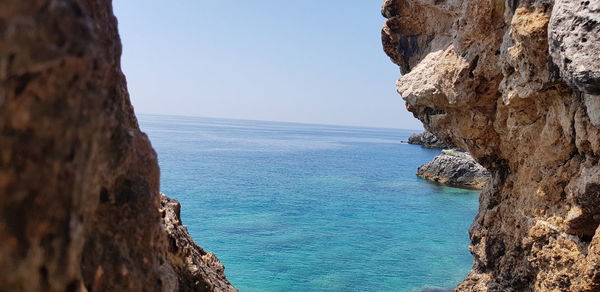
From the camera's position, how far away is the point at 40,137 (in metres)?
3.30

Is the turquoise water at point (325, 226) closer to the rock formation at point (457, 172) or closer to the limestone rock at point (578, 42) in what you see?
the rock formation at point (457, 172)

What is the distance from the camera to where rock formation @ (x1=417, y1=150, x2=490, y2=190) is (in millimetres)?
53875

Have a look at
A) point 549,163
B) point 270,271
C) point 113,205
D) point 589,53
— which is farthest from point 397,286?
point 113,205

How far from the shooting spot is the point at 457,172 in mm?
56250

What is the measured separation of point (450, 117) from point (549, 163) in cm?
464

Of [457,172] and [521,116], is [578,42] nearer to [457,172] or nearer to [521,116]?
[521,116]

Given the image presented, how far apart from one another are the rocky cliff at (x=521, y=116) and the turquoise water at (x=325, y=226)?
10.7m

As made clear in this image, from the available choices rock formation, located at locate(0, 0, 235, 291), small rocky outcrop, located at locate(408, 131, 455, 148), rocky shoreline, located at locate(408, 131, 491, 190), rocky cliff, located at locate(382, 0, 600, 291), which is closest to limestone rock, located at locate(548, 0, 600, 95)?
rocky cliff, located at locate(382, 0, 600, 291)

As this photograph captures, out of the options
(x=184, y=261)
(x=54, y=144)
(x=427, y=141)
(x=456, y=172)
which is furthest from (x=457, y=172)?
(x=427, y=141)

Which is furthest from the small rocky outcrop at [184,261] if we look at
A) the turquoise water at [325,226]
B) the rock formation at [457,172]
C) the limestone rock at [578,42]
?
the rock formation at [457,172]

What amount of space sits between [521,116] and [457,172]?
47.2 metres

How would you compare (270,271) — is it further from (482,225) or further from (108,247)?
(108,247)

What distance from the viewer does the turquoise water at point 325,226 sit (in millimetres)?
24203


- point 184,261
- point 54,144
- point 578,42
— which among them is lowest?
point 184,261
